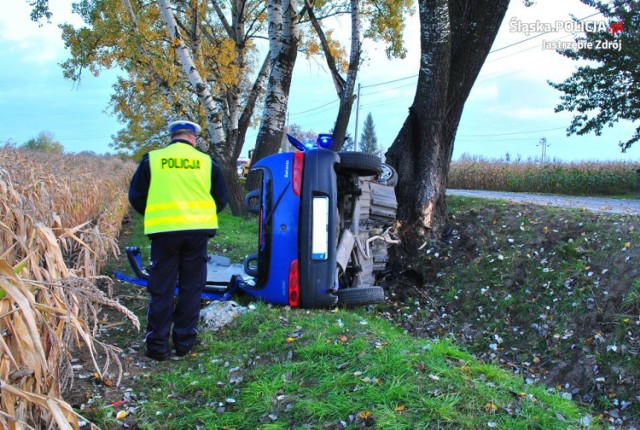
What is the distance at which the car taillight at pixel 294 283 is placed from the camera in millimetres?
4809

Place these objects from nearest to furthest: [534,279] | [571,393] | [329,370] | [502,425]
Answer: [502,425] < [329,370] < [571,393] < [534,279]

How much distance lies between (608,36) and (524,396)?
69.7ft

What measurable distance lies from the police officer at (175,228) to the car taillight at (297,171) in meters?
0.91

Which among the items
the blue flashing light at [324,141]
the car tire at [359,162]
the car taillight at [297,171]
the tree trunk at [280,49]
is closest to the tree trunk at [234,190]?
the tree trunk at [280,49]

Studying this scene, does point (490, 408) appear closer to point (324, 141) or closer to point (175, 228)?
point (175, 228)

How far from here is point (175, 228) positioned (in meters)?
4.05

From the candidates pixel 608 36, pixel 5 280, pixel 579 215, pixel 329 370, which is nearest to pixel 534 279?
pixel 579 215

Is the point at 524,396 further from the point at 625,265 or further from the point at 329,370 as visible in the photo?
the point at 625,265

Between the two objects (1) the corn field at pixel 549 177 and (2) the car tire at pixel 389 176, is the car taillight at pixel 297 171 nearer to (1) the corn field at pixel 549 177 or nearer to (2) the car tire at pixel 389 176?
(2) the car tire at pixel 389 176

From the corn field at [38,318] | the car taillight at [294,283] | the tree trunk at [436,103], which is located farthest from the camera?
the tree trunk at [436,103]

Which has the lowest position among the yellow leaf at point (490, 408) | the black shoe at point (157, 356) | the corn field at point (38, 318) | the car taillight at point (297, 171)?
the black shoe at point (157, 356)

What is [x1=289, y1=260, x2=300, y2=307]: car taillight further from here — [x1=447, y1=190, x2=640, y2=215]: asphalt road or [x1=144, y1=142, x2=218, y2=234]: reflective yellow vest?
[x1=447, y1=190, x2=640, y2=215]: asphalt road

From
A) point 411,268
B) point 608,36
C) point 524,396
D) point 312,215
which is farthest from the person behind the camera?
point 608,36

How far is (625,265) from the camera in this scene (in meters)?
5.06
